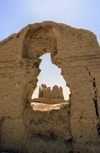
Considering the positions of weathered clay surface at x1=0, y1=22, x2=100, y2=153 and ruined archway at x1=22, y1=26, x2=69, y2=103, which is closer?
weathered clay surface at x1=0, y1=22, x2=100, y2=153

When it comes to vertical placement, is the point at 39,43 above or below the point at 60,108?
above

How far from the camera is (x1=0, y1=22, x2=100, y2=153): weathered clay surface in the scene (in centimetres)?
337

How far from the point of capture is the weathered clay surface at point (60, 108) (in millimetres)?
3371

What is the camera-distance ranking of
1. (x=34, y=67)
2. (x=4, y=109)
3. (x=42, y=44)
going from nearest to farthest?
1. (x=4, y=109)
2. (x=34, y=67)
3. (x=42, y=44)

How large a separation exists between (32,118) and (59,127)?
1182 mm

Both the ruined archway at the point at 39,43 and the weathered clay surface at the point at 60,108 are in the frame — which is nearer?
the weathered clay surface at the point at 60,108

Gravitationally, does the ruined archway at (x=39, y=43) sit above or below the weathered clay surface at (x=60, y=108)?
above

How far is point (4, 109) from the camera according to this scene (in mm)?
3975

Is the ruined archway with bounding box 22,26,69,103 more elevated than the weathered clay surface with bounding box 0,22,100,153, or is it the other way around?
the ruined archway with bounding box 22,26,69,103

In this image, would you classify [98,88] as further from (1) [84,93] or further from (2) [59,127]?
(2) [59,127]

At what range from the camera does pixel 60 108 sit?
4.22 m

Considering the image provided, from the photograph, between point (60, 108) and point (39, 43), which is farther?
point (39, 43)

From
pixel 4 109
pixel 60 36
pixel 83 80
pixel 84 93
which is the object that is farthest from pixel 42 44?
pixel 4 109

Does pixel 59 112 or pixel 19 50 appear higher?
pixel 19 50
